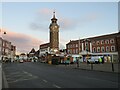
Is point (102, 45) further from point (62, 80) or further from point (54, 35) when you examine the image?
point (62, 80)

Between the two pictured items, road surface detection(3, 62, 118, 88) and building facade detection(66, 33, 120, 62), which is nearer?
road surface detection(3, 62, 118, 88)

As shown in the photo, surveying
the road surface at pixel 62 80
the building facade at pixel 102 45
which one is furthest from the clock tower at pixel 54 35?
the road surface at pixel 62 80

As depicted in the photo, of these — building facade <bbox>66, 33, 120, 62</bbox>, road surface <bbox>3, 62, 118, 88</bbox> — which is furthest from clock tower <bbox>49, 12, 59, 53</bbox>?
road surface <bbox>3, 62, 118, 88</bbox>

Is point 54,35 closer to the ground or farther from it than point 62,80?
farther from it

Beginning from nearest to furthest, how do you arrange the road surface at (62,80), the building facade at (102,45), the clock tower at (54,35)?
the road surface at (62,80) → the building facade at (102,45) → the clock tower at (54,35)

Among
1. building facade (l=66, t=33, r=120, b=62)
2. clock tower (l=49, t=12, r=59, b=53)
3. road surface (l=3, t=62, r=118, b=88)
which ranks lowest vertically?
road surface (l=3, t=62, r=118, b=88)

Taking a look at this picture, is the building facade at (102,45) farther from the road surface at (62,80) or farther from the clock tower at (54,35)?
the road surface at (62,80)

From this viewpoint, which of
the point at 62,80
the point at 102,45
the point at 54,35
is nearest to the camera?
the point at 62,80

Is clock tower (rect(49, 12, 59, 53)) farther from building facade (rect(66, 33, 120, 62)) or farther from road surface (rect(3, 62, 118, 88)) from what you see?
road surface (rect(3, 62, 118, 88))

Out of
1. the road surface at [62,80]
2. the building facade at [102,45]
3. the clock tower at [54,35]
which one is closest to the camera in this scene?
the road surface at [62,80]

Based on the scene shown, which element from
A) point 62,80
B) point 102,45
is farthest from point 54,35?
point 62,80

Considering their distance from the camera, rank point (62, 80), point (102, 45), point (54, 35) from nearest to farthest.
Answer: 1. point (62, 80)
2. point (102, 45)
3. point (54, 35)

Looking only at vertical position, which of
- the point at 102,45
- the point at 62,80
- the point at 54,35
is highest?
the point at 54,35

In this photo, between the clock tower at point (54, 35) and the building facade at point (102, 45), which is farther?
the clock tower at point (54, 35)
